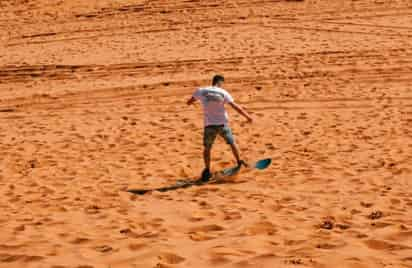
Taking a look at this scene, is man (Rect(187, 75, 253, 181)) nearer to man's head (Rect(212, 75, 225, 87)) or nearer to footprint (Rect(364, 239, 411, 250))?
man's head (Rect(212, 75, 225, 87))

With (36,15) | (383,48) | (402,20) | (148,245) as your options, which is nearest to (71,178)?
(148,245)

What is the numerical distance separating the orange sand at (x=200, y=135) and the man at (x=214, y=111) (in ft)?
1.66

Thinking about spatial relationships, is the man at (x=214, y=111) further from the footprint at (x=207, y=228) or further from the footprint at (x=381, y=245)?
the footprint at (x=381, y=245)

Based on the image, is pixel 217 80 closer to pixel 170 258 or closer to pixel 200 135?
pixel 200 135

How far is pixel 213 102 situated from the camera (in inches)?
370

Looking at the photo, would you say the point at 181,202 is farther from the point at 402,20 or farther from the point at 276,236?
the point at 402,20

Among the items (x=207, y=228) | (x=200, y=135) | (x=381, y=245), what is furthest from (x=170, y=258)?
(x=200, y=135)

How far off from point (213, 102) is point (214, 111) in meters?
0.14

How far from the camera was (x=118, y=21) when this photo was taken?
2370cm

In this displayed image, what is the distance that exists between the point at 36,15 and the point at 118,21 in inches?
157

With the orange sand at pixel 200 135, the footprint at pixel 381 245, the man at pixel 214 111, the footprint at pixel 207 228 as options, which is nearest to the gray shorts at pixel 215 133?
the man at pixel 214 111

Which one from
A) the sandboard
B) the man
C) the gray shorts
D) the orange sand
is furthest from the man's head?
the orange sand

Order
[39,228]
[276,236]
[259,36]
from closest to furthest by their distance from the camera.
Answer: [276,236], [39,228], [259,36]

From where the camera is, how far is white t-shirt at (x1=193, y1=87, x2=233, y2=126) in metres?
9.36
